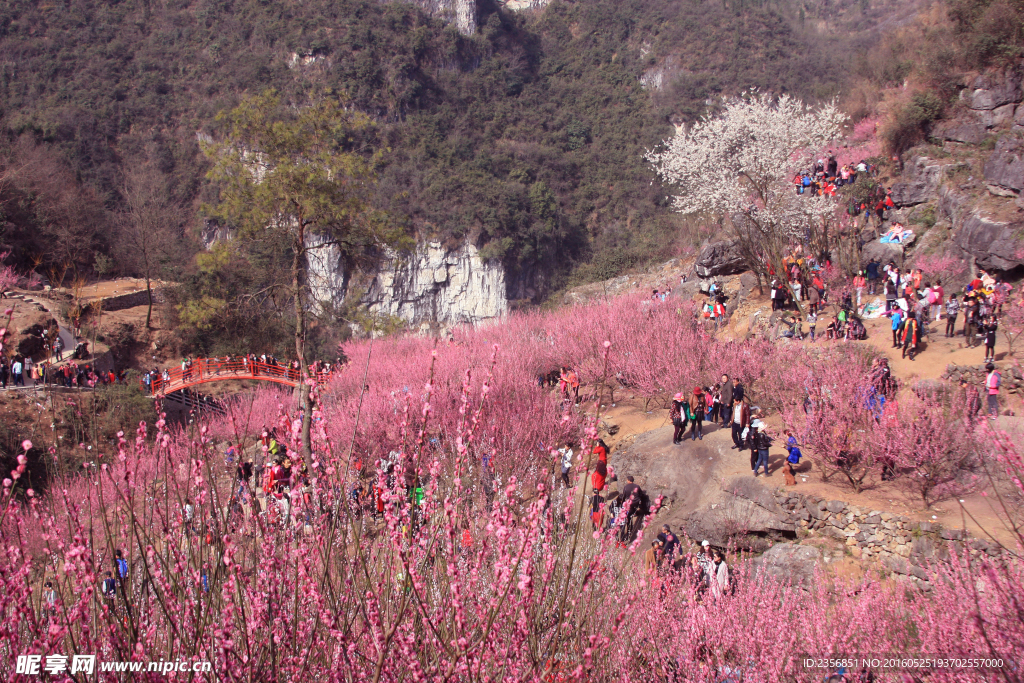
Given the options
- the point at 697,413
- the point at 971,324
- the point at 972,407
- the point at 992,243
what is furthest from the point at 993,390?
the point at 992,243

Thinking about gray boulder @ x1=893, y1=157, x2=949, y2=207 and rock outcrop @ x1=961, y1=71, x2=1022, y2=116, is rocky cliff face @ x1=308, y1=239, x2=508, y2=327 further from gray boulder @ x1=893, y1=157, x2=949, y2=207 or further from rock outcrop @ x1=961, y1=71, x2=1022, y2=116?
rock outcrop @ x1=961, y1=71, x2=1022, y2=116

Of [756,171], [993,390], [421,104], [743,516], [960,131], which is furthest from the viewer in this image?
[421,104]

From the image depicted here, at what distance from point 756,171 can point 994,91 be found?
8.67 metres

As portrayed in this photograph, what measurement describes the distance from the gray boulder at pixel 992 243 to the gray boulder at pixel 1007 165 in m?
1.64

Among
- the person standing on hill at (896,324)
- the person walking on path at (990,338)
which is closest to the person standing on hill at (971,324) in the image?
the person walking on path at (990,338)

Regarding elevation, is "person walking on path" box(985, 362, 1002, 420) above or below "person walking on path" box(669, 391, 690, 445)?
above

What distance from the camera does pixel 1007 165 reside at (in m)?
19.7

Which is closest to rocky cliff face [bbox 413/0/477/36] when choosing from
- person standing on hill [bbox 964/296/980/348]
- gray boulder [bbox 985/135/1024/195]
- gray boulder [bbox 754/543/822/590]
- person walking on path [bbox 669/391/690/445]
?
gray boulder [bbox 985/135/1024/195]

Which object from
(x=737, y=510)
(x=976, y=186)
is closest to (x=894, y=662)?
(x=737, y=510)

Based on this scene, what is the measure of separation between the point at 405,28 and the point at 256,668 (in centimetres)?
7532

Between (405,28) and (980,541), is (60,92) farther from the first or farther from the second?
(980,541)

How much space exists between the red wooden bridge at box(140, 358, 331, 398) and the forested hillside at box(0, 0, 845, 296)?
2333 cm

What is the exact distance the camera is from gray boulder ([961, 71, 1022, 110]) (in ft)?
75.9

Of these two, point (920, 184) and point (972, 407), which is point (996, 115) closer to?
point (920, 184)
